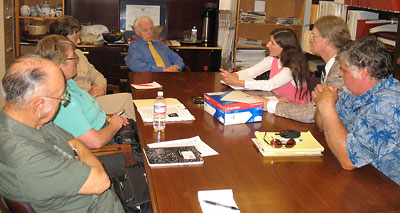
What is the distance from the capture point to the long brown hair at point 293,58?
3.01m

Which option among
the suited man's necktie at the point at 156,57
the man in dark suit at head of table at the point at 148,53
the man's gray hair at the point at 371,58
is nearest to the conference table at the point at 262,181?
the man's gray hair at the point at 371,58

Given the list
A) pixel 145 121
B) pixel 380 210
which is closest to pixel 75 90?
pixel 145 121

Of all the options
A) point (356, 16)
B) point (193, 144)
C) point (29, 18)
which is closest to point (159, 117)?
point (193, 144)

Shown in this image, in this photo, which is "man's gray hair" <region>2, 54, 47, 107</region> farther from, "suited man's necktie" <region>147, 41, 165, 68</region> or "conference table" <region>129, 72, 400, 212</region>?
"suited man's necktie" <region>147, 41, 165, 68</region>

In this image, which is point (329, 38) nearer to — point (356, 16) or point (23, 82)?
point (356, 16)

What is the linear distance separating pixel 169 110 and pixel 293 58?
1.16 m

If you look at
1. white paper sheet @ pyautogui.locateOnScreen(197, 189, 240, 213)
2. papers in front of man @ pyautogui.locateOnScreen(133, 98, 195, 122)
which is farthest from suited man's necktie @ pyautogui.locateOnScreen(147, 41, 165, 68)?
white paper sheet @ pyautogui.locateOnScreen(197, 189, 240, 213)

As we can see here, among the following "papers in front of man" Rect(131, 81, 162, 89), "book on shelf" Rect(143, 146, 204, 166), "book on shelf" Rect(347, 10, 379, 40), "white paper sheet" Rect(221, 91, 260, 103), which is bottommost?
"book on shelf" Rect(143, 146, 204, 166)

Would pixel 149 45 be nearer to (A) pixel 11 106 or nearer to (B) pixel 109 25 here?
(B) pixel 109 25

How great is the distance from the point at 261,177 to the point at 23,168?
2.87 feet

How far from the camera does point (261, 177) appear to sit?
1.61m

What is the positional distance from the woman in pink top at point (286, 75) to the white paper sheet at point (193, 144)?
1123 millimetres

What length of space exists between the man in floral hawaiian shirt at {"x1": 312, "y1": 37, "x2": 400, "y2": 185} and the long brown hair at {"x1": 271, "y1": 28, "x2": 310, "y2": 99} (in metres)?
1.05

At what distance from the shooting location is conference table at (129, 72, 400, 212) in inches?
55.8
